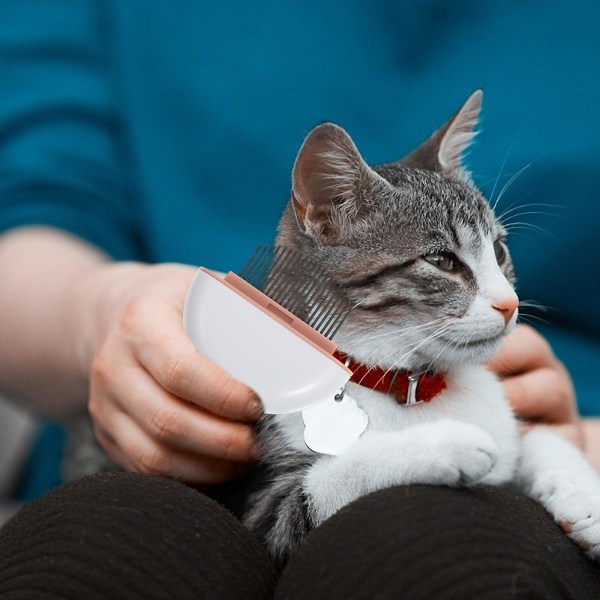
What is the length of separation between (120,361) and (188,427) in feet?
0.48

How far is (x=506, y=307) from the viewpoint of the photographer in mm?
787

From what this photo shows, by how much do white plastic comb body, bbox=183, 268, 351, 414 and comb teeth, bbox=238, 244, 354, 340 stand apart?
40 millimetres

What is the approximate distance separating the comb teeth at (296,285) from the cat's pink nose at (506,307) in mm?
165

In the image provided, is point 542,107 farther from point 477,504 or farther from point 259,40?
point 477,504

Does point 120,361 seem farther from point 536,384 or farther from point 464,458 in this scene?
point 536,384

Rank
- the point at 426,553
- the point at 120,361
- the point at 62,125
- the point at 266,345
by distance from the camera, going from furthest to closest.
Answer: the point at 62,125 → the point at 120,361 → the point at 266,345 → the point at 426,553

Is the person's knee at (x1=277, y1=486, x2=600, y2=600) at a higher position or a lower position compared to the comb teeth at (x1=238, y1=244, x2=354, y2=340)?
lower

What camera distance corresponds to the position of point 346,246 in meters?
0.82

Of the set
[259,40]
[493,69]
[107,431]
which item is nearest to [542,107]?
[493,69]

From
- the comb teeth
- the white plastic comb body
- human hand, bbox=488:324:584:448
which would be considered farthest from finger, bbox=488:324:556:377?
the white plastic comb body

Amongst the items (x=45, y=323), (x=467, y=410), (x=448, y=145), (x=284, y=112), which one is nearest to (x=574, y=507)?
(x=467, y=410)

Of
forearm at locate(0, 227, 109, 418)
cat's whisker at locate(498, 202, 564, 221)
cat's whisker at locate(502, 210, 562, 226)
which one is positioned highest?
cat's whisker at locate(498, 202, 564, 221)

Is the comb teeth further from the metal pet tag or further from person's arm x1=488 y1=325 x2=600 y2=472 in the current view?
person's arm x1=488 y1=325 x2=600 y2=472

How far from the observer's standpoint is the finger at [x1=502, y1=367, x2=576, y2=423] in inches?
38.6
